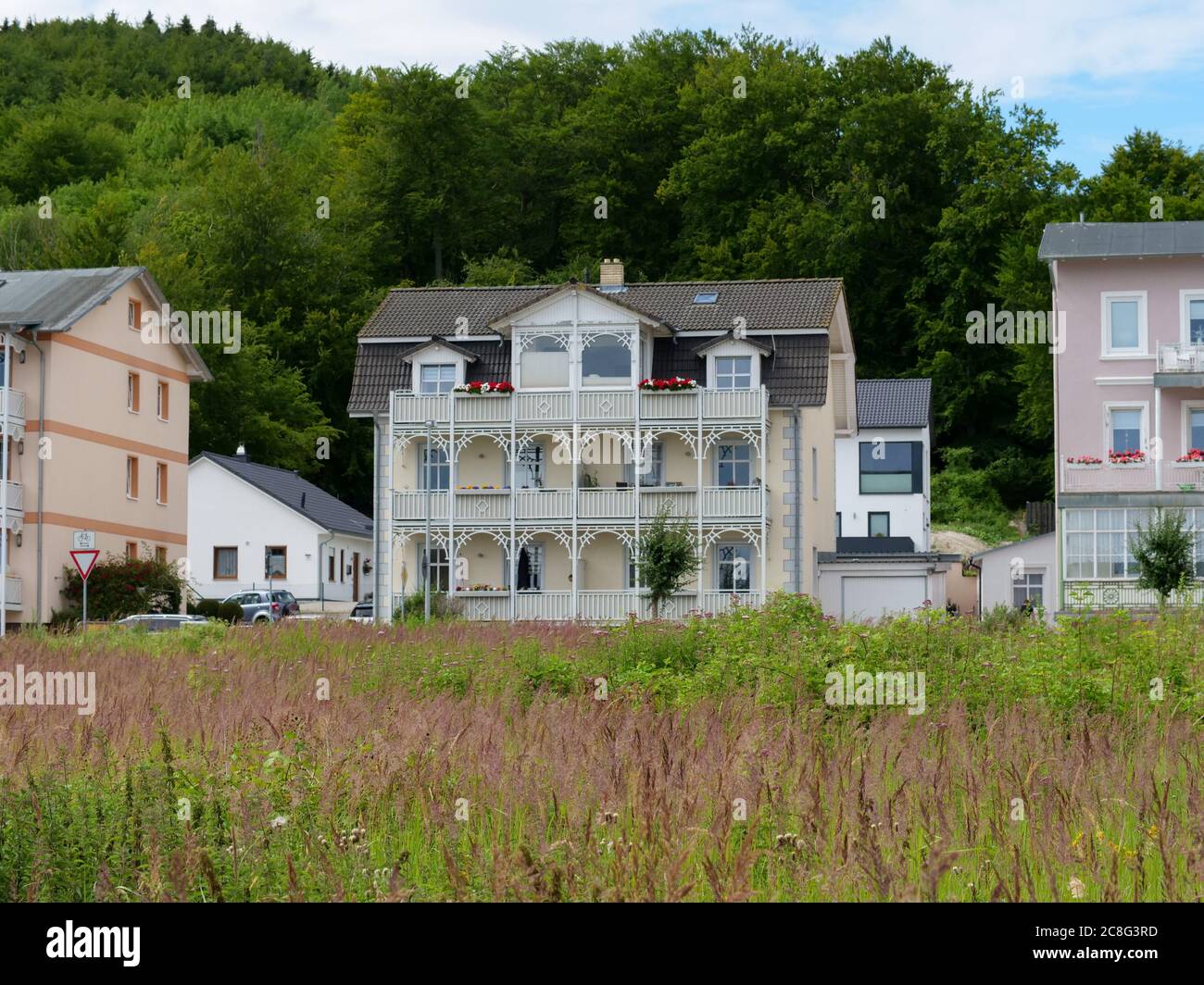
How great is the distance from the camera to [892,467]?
63375 millimetres

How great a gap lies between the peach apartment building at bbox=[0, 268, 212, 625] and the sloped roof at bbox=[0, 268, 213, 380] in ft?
0.16

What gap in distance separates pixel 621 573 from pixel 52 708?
32.9 meters

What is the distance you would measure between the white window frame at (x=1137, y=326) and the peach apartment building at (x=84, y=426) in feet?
88.9

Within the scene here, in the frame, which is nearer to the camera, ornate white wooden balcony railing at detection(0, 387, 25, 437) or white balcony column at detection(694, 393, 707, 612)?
white balcony column at detection(694, 393, 707, 612)

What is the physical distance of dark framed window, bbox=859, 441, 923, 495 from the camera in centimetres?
6275

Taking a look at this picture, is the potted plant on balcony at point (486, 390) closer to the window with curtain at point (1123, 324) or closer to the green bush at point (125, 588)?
the green bush at point (125, 588)

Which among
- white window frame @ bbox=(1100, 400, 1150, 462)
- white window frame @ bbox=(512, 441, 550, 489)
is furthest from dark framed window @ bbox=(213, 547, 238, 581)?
white window frame @ bbox=(1100, 400, 1150, 462)

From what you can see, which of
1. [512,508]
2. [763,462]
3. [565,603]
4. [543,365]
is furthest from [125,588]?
[763,462]

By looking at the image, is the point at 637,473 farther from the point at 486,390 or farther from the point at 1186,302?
the point at 1186,302

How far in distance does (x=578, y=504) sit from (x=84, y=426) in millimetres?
14679

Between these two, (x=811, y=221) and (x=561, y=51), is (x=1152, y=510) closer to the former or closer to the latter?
(x=811, y=221)

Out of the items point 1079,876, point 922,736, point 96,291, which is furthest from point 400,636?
point 96,291

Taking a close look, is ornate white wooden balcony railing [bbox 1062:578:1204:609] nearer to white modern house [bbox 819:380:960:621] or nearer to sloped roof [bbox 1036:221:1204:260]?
sloped roof [bbox 1036:221:1204:260]

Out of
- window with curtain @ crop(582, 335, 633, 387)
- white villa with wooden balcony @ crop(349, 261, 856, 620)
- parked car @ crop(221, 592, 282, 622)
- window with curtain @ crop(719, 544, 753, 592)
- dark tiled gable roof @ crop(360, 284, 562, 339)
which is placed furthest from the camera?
parked car @ crop(221, 592, 282, 622)
